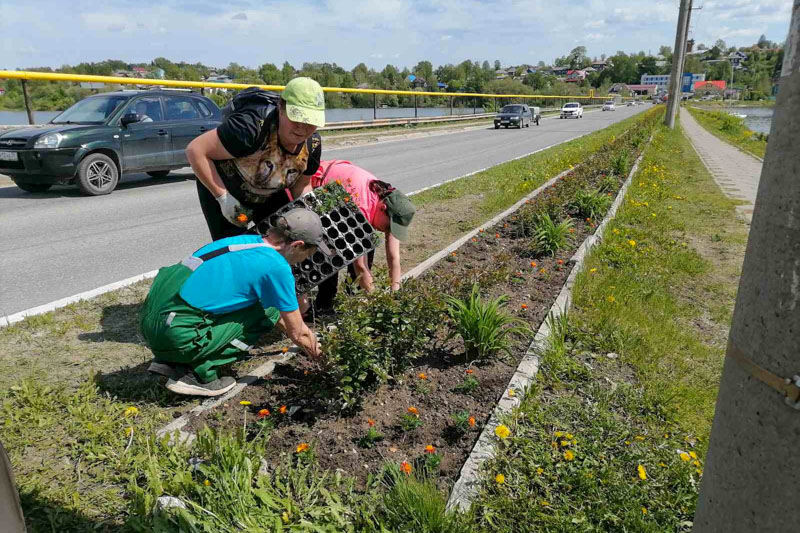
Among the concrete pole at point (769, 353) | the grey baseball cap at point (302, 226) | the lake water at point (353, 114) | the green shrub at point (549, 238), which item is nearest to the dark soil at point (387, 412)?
the grey baseball cap at point (302, 226)

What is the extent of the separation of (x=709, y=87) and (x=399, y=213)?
184959 millimetres

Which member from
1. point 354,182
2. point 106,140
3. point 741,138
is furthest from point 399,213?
point 741,138

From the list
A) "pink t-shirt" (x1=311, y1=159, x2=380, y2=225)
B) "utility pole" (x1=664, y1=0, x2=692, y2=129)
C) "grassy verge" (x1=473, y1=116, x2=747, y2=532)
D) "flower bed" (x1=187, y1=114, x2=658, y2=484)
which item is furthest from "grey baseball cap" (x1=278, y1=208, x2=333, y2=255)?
"utility pole" (x1=664, y1=0, x2=692, y2=129)

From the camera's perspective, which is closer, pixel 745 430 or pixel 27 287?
pixel 745 430

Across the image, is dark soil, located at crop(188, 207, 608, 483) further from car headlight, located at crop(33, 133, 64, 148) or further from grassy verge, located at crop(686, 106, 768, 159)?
grassy verge, located at crop(686, 106, 768, 159)

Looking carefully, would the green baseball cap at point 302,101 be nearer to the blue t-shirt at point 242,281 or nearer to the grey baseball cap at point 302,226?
the grey baseball cap at point 302,226

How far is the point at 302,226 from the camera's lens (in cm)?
316

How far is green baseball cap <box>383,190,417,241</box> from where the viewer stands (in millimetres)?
4039

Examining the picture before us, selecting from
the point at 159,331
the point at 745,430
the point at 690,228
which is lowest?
the point at 690,228

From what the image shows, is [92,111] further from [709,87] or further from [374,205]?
[709,87]

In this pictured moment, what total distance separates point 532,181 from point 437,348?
7.59m

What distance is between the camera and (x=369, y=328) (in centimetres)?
287

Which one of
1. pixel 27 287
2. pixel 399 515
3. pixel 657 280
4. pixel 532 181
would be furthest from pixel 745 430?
pixel 532 181

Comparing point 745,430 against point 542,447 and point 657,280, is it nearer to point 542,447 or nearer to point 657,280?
point 542,447
